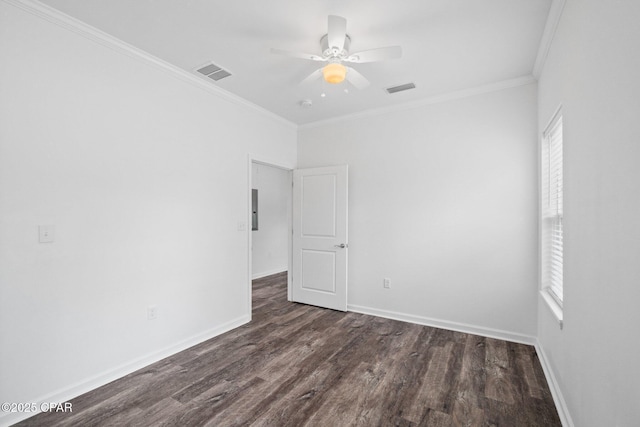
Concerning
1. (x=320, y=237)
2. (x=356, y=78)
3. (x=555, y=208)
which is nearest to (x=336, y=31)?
(x=356, y=78)

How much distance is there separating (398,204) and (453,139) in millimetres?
995

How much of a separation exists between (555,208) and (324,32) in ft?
8.07

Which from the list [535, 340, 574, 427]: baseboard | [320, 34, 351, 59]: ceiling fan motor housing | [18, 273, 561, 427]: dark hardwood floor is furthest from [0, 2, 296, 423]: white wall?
[535, 340, 574, 427]: baseboard

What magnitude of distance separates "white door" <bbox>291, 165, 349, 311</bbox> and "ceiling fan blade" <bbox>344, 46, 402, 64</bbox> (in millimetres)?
1919

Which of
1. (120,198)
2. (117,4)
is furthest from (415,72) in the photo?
(120,198)

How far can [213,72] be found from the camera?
296cm

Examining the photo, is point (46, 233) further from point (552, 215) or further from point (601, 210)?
point (552, 215)

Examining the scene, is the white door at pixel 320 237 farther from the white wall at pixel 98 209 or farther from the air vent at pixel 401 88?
the white wall at pixel 98 209

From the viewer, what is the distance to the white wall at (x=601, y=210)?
3.41 ft

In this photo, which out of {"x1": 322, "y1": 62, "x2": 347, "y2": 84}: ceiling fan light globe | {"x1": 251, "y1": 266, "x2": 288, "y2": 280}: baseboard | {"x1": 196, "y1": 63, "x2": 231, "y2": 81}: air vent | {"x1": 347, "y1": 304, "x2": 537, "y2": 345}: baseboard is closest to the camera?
{"x1": 322, "y1": 62, "x2": 347, "y2": 84}: ceiling fan light globe

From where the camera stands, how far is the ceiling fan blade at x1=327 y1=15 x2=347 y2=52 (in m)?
1.92

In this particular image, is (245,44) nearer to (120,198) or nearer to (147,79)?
(147,79)

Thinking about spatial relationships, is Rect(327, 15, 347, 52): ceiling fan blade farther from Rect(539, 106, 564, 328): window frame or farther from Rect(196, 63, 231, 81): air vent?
Rect(539, 106, 564, 328): window frame

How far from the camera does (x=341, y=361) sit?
2699mm
